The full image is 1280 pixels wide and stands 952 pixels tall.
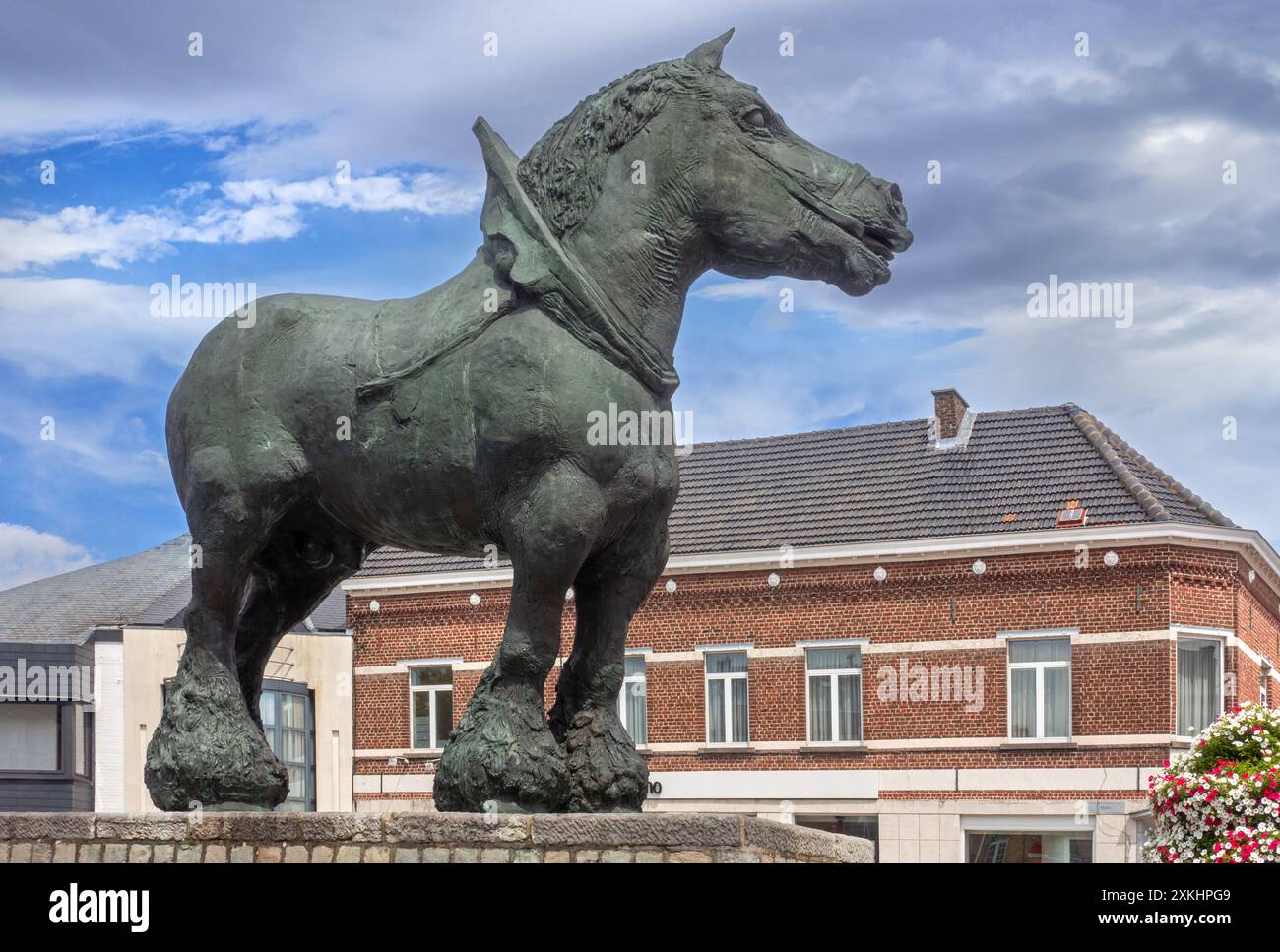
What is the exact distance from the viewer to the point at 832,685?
27.2 meters

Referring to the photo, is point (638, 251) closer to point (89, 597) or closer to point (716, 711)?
point (716, 711)

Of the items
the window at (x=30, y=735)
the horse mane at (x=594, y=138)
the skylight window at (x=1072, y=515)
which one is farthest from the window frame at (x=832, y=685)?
the horse mane at (x=594, y=138)

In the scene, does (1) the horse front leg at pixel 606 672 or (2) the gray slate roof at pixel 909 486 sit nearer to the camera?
(1) the horse front leg at pixel 606 672

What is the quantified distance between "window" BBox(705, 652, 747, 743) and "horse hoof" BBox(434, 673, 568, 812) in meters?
21.7

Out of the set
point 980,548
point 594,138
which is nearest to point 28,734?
point 980,548

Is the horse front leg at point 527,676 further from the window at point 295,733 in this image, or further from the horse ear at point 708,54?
the window at point 295,733

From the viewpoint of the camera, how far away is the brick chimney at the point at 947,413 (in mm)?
28734

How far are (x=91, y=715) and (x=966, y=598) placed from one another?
14.8 m

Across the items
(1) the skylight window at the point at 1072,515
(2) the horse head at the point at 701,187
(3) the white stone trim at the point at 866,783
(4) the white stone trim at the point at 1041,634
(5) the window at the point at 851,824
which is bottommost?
(5) the window at the point at 851,824

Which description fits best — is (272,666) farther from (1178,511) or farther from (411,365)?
(411,365)

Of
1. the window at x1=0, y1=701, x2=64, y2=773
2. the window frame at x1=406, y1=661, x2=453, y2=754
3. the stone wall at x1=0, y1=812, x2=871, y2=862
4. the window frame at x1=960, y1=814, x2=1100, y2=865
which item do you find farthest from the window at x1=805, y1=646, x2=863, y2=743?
the stone wall at x1=0, y1=812, x2=871, y2=862

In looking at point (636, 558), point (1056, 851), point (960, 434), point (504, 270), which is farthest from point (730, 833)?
point (960, 434)

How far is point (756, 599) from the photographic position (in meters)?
27.8

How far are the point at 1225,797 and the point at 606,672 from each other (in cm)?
1189
